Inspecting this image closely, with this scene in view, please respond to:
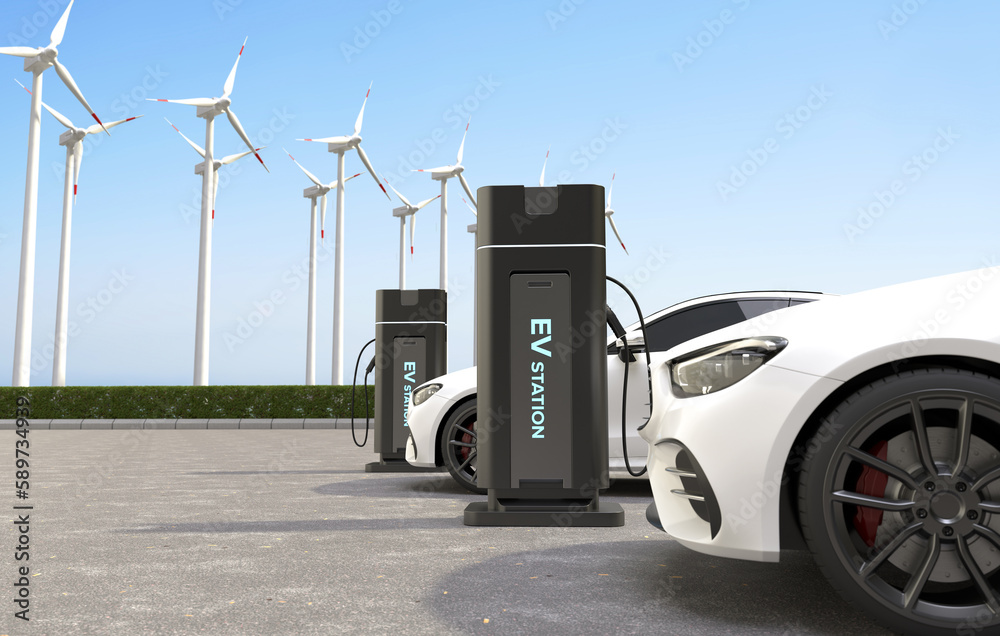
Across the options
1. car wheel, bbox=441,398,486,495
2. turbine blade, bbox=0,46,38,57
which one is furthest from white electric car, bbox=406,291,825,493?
turbine blade, bbox=0,46,38,57

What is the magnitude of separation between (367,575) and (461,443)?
3.19 metres

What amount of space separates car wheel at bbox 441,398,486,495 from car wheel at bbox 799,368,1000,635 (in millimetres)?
4295

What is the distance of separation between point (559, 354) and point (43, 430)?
1880 centimetres

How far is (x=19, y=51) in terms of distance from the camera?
25109mm

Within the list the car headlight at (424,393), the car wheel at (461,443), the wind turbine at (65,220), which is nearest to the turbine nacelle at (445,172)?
the wind turbine at (65,220)

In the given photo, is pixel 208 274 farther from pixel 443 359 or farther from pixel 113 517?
pixel 113 517

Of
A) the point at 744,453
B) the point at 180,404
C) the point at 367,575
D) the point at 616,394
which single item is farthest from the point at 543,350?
the point at 180,404

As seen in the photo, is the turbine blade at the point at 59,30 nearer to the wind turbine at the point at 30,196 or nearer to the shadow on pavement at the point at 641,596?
the wind turbine at the point at 30,196

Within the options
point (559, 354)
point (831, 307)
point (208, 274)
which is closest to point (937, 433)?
point (831, 307)

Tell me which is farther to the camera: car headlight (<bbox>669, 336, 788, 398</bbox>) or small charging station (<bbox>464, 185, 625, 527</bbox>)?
small charging station (<bbox>464, 185, 625, 527</bbox>)

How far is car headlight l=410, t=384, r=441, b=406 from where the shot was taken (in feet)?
23.2

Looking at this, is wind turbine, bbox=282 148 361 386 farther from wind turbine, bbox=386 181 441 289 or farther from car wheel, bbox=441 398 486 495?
car wheel, bbox=441 398 486 495

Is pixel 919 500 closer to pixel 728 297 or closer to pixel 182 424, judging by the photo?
pixel 728 297

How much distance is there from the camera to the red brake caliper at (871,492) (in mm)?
2746
